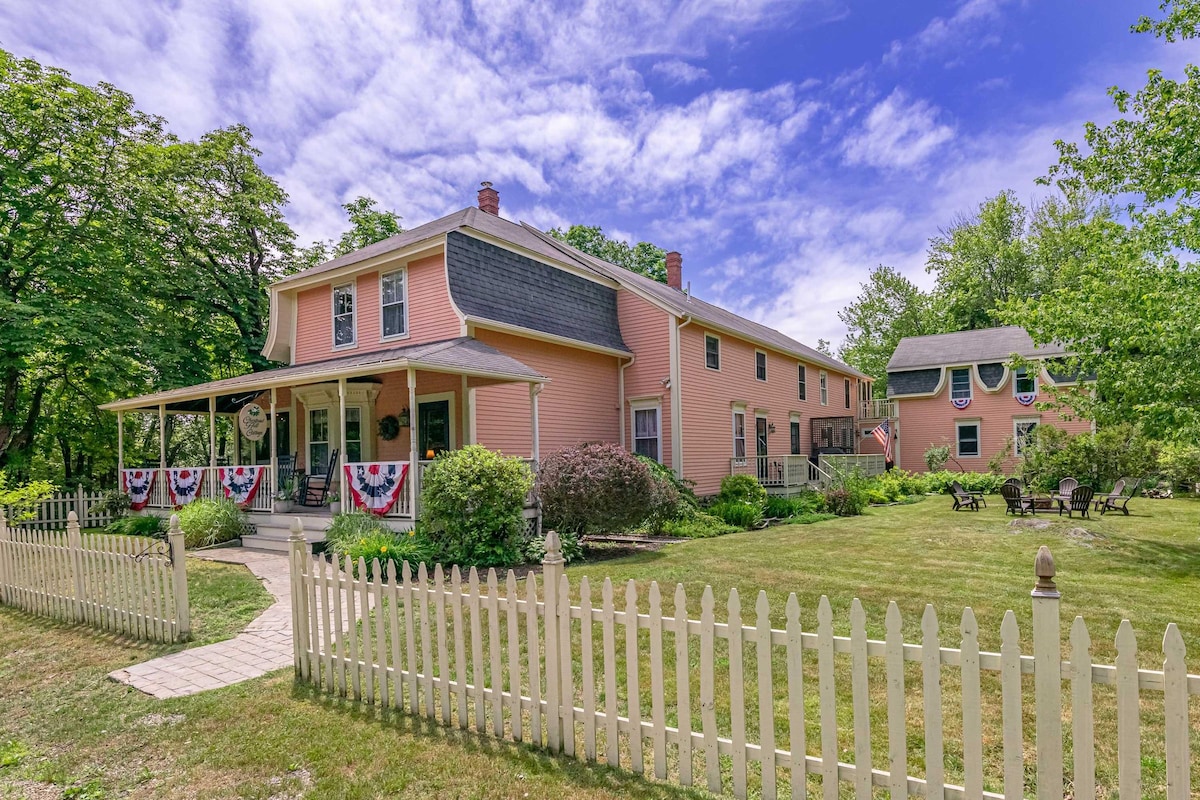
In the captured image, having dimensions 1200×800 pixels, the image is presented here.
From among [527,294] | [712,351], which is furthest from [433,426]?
[712,351]

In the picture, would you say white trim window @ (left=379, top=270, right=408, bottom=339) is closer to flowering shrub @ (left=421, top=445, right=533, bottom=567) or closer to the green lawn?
flowering shrub @ (left=421, top=445, right=533, bottom=567)

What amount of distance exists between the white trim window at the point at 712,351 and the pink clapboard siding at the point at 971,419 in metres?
13.0

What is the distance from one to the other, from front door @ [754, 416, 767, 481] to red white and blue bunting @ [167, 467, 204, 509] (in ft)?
49.4

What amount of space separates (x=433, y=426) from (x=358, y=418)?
7.35ft

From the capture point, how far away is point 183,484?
14617 millimetres

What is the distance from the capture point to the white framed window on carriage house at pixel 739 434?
1903 cm

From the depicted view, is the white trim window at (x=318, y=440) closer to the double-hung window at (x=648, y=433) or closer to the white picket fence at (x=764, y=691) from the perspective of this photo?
the double-hung window at (x=648, y=433)

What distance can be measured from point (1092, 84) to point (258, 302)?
23.6 meters

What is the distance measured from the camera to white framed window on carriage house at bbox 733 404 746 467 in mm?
19031

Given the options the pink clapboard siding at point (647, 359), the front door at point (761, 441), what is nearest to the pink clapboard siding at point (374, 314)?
the pink clapboard siding at point (647, 359)

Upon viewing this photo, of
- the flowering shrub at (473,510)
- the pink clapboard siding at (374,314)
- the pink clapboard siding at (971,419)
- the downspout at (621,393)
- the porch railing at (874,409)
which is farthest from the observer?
the porch railing at (874,409)

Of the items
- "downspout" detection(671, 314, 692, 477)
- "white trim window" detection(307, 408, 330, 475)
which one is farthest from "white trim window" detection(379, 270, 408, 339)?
"downspout" detection(671, 314, 692, 477)

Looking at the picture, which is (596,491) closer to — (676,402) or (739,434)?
(676,402)

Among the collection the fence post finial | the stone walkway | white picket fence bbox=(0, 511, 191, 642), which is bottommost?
the stone walkway
